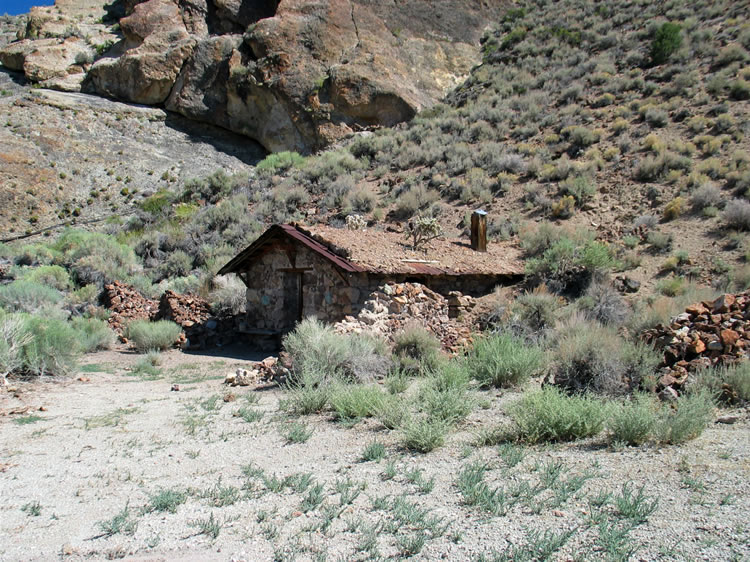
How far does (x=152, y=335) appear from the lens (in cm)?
1399

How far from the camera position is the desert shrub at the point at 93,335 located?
13.4 m

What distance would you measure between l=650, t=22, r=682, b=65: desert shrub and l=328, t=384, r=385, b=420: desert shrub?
28021 millimetres

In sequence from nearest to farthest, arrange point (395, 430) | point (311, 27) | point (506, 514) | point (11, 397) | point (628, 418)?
1. point (506, 514)
2. point (628, 418)
3. point (395, 430)
4. point (11, 397)
5. point (311, 27)

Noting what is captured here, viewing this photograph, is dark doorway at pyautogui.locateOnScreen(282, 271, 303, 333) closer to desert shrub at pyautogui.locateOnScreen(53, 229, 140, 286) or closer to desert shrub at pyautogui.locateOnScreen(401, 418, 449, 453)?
desert shrub at pyautogui.locateOnScreen(401, 418, 449, 453)

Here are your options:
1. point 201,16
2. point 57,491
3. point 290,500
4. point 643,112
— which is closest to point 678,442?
point 290,500

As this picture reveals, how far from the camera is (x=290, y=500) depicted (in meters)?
4.72

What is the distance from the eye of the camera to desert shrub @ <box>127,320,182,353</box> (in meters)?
14.0

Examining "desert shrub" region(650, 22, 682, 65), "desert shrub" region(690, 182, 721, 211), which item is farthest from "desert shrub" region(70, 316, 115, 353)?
"desert shrub" region(650, 22, 682, 65)

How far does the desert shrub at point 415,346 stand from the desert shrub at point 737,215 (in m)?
10.7

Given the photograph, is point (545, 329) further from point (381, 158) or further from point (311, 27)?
point (311, 27)

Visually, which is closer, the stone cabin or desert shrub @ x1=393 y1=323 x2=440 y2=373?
desert shrub @ x1=393 y1=323 x2=440 y2=373

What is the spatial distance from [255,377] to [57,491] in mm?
5076

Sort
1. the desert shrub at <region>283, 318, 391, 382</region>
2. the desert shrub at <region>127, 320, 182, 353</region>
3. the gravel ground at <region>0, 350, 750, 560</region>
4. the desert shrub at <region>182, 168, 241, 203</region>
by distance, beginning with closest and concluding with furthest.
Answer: the gravel ground at <region>0, 350, 750, 560</region>, the desert shrub at <region>283, 318, 391, 382</region>, the desert shrub at <region>127, 320, 182, 353</region>, the desert shrub at <region>182, 168, 241, 203</region>

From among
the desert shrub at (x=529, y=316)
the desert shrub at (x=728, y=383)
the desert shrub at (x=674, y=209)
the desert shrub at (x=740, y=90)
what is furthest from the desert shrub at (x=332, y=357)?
the desert shrub at (x=740, y=90)
